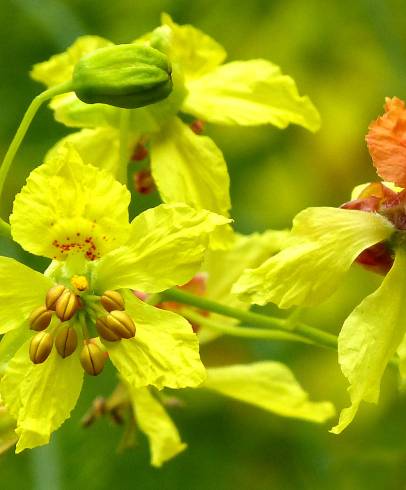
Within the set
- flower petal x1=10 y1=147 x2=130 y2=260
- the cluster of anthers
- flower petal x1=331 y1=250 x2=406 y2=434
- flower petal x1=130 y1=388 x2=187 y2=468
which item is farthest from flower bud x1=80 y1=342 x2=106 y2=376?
flower petal x1=130 y1=388 x2=187 y2=468

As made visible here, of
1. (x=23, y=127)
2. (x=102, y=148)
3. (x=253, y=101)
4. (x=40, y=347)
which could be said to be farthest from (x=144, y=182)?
(x=40, y=347)

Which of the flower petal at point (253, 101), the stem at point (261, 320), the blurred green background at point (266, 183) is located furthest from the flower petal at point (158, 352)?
the blurred green background at point (266, 183)

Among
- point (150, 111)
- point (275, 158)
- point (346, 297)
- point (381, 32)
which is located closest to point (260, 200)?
point (275, 158)

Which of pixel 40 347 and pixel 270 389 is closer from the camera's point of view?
pixel 40 347

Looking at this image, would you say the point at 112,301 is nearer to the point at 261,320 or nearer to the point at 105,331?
the point at 105,331

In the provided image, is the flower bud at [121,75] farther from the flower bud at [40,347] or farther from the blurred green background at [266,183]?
the blurred green background at [266,183]

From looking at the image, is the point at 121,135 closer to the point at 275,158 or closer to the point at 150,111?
the point at 150,111
